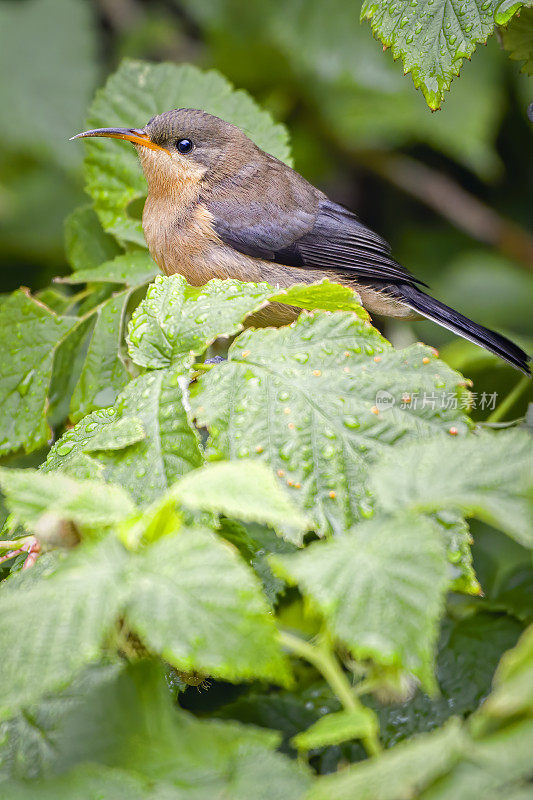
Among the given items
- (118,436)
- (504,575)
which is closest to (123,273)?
(118,436)

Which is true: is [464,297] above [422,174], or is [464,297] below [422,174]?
below

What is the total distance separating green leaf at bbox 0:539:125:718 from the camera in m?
0.86

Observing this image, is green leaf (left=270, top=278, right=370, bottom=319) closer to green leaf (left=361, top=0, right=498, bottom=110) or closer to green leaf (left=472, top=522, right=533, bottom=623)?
green leaf (left=361, top=0, right=498, bottom=110)

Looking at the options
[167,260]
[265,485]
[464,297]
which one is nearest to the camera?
[265,485]

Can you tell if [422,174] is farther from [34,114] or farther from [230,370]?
[230,370]

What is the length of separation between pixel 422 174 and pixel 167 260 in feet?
9.64

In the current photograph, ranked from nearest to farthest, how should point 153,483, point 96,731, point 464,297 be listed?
1. point 96,731
2. point 153,483
3. point 464,297

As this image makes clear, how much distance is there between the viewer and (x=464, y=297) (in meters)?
4.76

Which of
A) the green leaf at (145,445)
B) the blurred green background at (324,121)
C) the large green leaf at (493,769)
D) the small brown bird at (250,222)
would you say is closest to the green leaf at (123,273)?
the small brown bird at (250,222)

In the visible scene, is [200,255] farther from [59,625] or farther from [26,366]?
[59,625]

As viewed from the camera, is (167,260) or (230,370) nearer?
(230,370)

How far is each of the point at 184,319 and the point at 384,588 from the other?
75 cm

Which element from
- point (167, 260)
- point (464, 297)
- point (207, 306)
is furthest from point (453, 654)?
point (464, 297)

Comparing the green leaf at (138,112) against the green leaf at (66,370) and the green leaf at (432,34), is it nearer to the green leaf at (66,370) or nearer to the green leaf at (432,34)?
the green leaf at (66,370)
